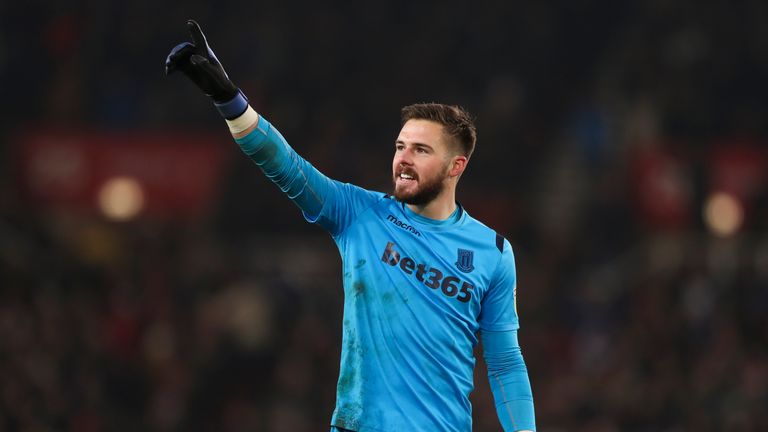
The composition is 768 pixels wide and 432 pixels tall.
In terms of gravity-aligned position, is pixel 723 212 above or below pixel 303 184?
above

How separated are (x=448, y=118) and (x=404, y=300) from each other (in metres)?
0.84

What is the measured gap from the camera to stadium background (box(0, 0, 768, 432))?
12.3m

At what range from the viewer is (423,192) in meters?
5.41

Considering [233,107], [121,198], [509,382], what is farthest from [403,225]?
[121,198]

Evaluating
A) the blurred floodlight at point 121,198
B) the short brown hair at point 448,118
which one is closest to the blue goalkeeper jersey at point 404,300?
the short brown hair at point 448,118

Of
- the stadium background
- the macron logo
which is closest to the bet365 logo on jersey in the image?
the macron logo

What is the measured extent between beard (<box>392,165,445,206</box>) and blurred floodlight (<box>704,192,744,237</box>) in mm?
10426

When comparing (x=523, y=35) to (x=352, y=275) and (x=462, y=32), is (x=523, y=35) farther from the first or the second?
(x=352, y=275)

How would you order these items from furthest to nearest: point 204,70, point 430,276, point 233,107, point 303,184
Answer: point 430,276, point 303,184, point 233,107, point 204,70

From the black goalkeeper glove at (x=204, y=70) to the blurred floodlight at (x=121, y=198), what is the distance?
30.8 feet

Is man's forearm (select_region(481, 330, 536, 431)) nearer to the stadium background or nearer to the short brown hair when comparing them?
the short brown hair

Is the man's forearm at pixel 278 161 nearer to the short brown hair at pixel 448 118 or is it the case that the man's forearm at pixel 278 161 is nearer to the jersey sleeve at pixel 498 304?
the short brown hair at pixel 448 118

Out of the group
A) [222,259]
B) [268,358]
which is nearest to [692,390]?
[268,358]

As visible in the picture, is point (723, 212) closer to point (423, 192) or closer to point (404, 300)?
point (423, 192)
